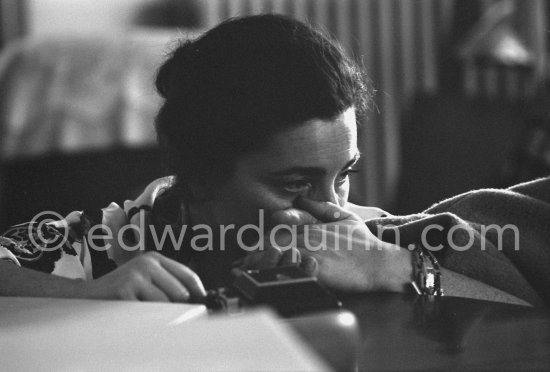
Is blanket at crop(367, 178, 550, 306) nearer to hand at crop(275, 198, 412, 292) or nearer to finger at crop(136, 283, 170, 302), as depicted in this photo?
hand at crop(275, 198, 412, 292)

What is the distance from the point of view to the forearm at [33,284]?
390mm

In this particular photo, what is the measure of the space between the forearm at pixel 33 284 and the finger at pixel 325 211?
16cm

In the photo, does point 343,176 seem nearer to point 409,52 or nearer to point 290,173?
point 290,173

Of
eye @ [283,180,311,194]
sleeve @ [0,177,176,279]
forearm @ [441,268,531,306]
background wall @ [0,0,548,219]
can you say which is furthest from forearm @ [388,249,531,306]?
background wall @ [0,0,548,219]

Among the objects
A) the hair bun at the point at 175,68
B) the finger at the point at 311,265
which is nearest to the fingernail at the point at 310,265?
the finger at the point at 311,265

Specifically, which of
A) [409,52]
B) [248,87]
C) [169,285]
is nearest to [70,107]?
[409,52]

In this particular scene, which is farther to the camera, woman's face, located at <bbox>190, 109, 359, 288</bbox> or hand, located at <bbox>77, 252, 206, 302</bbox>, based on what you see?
woman's face, located at <bbox>190, 109, 359, 288</bbox>

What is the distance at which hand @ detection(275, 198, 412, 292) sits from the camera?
1.41ft

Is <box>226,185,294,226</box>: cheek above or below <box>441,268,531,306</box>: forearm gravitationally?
above

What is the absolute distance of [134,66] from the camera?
4.88 ft

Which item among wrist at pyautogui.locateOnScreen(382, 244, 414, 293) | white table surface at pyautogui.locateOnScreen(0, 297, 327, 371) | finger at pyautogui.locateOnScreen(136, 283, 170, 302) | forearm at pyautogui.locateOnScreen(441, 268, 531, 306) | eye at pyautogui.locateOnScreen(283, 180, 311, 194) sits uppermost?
white table surface at pyautogui.locateOnScreen(0, 297, 327, 371)

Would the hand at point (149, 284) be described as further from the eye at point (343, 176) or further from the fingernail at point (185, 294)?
the eye at point (343, 176)

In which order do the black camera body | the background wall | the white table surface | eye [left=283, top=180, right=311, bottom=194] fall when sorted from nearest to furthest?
the white table surface
the black camera body
eye [left=283, top=180, right=311, bottom=194]
the background wall

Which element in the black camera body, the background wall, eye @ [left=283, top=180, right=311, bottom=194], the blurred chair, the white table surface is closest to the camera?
the white table surface
